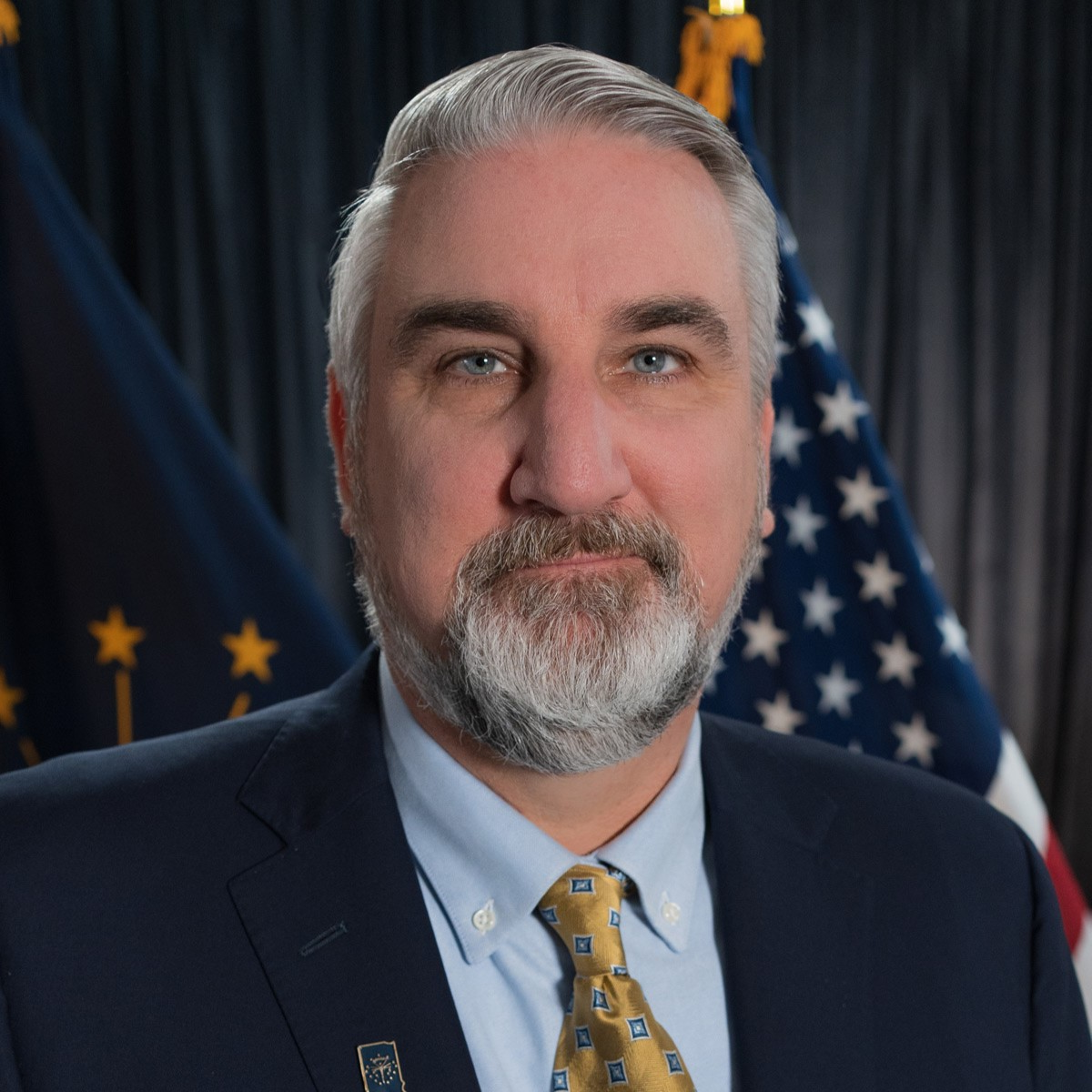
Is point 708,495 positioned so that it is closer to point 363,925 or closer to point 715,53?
point 363,925

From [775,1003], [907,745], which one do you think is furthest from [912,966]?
[907,745]

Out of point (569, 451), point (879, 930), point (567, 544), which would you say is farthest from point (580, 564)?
point (879, 930)

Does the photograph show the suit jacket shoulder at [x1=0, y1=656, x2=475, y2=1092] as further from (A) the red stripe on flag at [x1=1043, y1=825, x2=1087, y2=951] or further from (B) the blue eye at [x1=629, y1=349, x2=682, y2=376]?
(A) the red stripe on flag at [x1=1043, y1=825, x2=1087, y2=951]

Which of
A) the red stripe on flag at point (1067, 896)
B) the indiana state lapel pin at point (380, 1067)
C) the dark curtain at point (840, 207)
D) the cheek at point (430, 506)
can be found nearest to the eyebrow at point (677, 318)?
the cheek at point (430, 506)

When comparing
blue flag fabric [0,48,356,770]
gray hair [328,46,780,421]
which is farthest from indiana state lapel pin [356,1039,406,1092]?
blue flag fabric [0,48,356,770]

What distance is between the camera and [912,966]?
5.63 ft

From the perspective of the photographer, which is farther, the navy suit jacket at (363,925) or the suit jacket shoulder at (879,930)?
the suit jacket shoulder at (879,930)

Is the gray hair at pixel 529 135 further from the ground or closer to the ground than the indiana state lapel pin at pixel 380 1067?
further from the ground

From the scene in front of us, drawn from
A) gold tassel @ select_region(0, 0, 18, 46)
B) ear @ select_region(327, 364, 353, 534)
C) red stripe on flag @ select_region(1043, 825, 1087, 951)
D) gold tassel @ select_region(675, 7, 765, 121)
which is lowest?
red stripe on flag @ select_region(1043, 825, 1087, 951)

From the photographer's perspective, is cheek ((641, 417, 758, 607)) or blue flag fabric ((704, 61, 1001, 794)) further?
blue flag fabric ((704, 61, 1001, 794))

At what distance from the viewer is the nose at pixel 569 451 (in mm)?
1400

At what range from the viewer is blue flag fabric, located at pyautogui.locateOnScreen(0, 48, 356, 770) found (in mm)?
2814

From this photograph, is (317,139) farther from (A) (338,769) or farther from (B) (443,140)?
(A) (338,769)

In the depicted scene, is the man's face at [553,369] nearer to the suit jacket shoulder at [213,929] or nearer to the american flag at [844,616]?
the suit jacket shoulder at [213,929]
